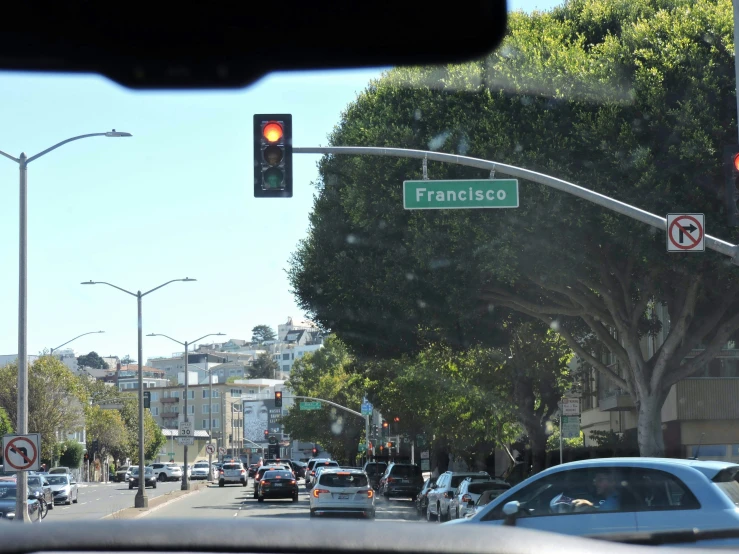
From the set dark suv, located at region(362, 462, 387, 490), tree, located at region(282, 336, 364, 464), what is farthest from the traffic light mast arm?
tree, located at region(282, 336, 364, 464)

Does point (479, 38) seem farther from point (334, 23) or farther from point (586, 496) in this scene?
point (586, 496)

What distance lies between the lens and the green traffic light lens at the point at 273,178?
15805 millimetres

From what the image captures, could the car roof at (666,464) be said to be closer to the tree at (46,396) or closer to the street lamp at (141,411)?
the street lamp at (141,411)

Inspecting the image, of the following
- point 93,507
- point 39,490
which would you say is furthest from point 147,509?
point 93,507

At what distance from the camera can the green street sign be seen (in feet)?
53.7

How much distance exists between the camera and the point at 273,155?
15.8 metres

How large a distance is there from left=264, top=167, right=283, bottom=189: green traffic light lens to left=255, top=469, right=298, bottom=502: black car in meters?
32.4

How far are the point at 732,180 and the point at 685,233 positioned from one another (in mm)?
1627

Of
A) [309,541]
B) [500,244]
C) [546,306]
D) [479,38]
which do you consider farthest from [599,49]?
[309,541]

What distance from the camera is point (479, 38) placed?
6.26 metres

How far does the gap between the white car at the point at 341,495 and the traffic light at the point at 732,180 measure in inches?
712

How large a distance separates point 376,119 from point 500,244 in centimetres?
482

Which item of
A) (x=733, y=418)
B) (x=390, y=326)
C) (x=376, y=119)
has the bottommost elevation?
(x=733, y=418)

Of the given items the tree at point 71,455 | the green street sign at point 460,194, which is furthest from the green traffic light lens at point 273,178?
the tree at point 71,455
